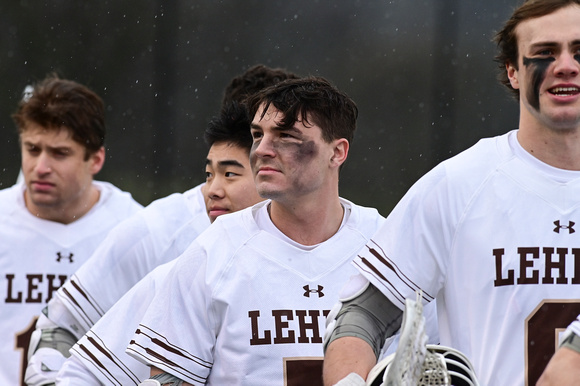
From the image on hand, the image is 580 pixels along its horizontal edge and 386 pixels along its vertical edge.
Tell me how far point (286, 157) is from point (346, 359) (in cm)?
99

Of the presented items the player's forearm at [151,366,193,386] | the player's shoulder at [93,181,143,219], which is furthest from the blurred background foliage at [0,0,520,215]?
the player's forearm at [151,366,193,386]

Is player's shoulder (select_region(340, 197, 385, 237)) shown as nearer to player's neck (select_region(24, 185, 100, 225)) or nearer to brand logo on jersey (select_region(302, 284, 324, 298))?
brand logo on jersey (select_region(302, 284, 324, 298))

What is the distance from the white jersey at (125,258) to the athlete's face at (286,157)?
45.6 inches

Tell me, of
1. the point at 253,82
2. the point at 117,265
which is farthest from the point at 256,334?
the point at 253,82

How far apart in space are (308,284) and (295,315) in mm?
130

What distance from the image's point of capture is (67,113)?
218 inches

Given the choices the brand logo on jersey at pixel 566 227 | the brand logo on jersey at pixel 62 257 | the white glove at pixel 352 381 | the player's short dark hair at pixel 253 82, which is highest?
the player's short dark hair at pixel 253 82

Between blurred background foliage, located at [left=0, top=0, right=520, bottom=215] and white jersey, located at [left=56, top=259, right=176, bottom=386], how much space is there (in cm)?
302

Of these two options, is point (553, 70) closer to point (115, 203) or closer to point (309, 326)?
point (309, 326)

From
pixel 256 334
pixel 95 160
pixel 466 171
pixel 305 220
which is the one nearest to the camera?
pixel 466 171

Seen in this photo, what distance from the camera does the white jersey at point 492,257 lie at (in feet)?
9.93

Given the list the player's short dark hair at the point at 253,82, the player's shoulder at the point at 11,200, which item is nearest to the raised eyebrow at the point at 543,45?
the player's short dark hair at the point at 253,82

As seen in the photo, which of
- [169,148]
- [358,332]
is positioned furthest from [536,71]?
[169,148]

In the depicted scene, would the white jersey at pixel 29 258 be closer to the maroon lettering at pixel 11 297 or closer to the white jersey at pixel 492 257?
the maroon lettering at pixel 11 297
